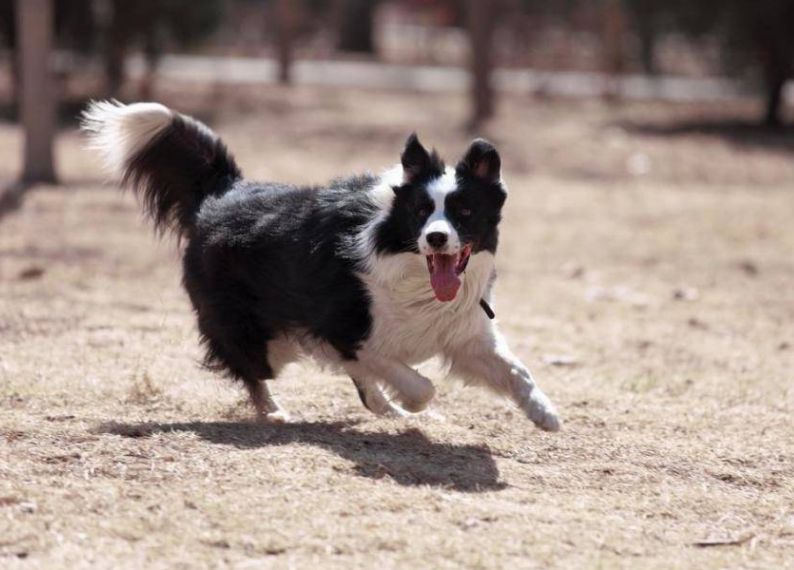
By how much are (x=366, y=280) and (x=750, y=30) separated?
1632 centimetres

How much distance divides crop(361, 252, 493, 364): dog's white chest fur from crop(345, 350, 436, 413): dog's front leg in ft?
0.17

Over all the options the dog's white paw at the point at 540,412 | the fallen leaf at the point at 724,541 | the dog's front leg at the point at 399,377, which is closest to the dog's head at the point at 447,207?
the dog's front leg at the point at 399,377

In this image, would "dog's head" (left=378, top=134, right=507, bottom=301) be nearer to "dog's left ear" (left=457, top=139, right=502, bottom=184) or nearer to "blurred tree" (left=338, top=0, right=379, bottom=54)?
"dog's left ear" (left=457, top=139, right=502, bottom=184)

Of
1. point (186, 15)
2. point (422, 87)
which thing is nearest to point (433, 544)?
point (186, 15)

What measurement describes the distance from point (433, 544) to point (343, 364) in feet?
5.33

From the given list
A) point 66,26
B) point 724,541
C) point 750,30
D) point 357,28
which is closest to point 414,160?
point 724,541

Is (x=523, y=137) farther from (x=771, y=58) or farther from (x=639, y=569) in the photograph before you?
(x=639, y=569)

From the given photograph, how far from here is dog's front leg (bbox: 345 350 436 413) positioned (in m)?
5.70

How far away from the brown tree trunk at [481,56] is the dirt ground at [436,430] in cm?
626

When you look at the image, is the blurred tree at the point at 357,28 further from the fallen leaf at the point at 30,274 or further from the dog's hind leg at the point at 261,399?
the dog's hind leg at the point at 261,399

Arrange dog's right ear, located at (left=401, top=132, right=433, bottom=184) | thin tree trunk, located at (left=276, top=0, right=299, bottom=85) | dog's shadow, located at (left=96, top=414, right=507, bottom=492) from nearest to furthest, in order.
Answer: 1. dog's shadow, located at (left=96, top=414, right=507, bottom=492)
2. dog's right ear, located at (left=401, top=132, right=433, bottom=184)
3. thin tree trunk, located at (left=276, top=0, right=299, bottom=85)

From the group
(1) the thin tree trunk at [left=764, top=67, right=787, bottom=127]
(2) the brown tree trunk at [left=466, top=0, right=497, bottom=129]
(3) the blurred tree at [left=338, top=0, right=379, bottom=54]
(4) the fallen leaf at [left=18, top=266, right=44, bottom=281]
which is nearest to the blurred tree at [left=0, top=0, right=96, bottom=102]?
(2) the brown tree trunk at [left=466, top=0, right=497, bottom=129]

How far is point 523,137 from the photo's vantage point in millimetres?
18875

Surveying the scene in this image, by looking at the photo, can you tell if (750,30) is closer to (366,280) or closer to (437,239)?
(366,280)
